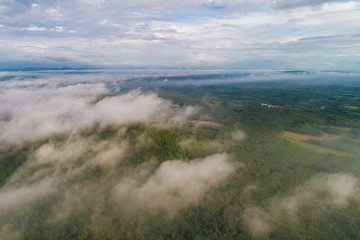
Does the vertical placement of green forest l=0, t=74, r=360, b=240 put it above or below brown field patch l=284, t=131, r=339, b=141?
below

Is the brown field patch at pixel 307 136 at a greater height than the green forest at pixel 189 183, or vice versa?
the brown field patch at pixel 307 136

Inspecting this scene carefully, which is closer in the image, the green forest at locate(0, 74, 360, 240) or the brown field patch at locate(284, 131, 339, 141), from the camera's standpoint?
the green forest at locate(0, 74, 360, 240)

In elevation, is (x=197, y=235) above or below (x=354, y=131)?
below

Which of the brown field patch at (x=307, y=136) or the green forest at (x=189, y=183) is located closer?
the green forest at (x=189, y=183)

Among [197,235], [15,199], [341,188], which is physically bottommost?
[15,199]

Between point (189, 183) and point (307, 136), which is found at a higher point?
point (307, 136)

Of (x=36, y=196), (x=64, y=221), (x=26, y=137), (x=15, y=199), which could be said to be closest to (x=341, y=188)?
(x=64, y=221)

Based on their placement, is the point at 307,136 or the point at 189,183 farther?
the point at 307,136

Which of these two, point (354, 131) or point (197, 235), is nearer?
point (197, 235)

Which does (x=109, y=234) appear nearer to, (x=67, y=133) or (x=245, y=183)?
(x=245, y=183)

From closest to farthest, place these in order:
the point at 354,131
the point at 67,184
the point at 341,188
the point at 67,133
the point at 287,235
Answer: the point at 287,235, the point at 341,188, the point at 67,184, the point at 354,131, the point at 67,133

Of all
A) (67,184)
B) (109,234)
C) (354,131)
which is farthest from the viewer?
(354,131)
